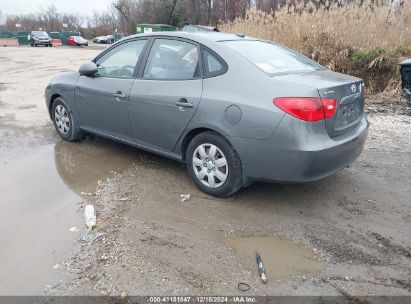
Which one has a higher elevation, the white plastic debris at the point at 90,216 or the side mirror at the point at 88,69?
the side mirror at the point at 88,69

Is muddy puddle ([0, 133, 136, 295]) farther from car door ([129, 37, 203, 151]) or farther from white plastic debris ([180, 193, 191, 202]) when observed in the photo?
white plastic debris ([180, 193, 191, 202])

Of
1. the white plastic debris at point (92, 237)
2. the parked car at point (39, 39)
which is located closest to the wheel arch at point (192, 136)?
the white plastic debris at point (92, 237)

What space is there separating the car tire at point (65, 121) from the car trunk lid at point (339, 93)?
3283mm

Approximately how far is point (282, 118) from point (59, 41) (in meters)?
51.9

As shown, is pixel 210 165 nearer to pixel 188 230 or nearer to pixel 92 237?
pixel 188 230

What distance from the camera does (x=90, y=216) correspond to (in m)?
3.69

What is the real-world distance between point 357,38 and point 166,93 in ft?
23.9

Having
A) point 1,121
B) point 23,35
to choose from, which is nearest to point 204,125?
point 1,121

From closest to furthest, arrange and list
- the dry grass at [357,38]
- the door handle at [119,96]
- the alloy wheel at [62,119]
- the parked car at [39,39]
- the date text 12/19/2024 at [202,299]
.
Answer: the date text 12/19/2024 at [202,299] → the door handle at [119,96] → the alloy wheel at [62,119] → the dry grass at [357,38] → the parked car at [39,39]

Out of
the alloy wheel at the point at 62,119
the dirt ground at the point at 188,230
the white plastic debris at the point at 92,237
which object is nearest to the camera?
the dirt ground at the point at 188,230

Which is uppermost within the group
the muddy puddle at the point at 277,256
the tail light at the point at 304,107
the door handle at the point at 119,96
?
the tail light at the point at 304,107

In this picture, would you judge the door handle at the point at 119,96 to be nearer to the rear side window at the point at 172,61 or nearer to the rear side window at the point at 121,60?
the rear side window at the point at 121,60

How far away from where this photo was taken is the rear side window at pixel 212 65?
390 cm

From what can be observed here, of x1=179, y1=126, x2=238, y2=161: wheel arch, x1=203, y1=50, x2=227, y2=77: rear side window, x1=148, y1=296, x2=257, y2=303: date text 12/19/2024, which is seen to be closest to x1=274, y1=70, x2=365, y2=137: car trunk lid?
x1=203, y1=50, x2=227, y2=77: rear side window
